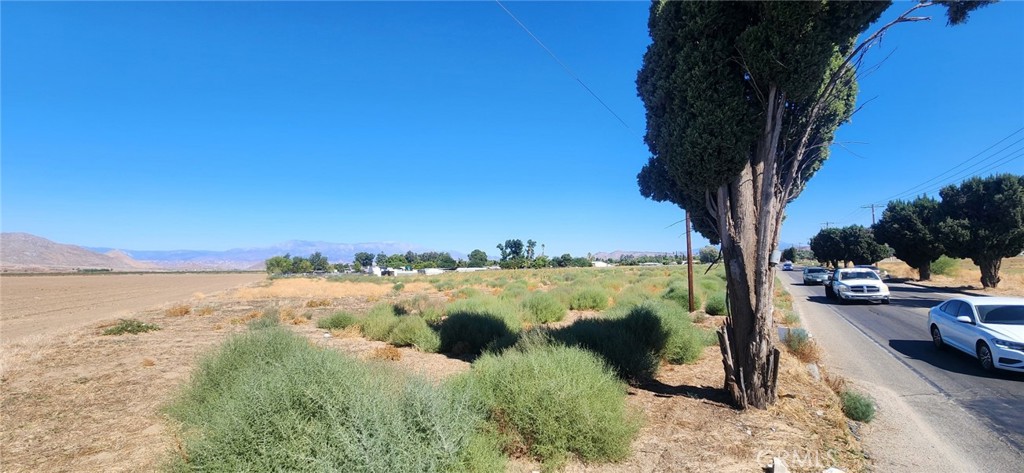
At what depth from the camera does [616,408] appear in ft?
15.6

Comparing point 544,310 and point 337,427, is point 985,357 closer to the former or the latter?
point 544,310

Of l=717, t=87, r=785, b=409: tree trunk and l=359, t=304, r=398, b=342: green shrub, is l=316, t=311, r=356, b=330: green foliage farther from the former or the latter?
l=717, t=87, r=785, b=409: tree trunk

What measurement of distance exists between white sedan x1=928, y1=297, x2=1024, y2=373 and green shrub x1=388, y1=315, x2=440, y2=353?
11045 millimetres

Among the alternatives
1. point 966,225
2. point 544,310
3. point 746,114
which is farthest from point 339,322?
point 966,225

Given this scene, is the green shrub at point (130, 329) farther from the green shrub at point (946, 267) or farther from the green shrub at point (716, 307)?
the green shrub at point (946, 267)

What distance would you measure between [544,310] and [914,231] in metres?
36.6

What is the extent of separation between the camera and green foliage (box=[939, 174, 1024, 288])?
84.6 feet

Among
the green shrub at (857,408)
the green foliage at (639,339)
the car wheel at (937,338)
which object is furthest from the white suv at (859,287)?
the green shrub at (857,408)

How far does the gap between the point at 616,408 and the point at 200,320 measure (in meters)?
20.7

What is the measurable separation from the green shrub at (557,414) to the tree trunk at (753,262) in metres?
1.93

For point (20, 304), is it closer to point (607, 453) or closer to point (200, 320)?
point (200, 320)

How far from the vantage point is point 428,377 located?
5.96 m

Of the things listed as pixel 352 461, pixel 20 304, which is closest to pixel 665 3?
pixel 352 461

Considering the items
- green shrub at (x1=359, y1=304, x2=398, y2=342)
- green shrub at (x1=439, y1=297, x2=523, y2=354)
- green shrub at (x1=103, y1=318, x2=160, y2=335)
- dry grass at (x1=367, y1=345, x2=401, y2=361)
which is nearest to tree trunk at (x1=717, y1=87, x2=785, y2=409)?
green shrub at (x1=439, y1=297, x2=523, y2=354)
